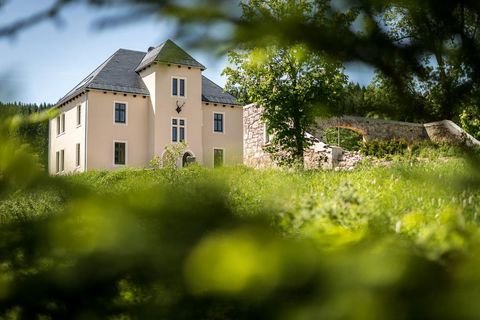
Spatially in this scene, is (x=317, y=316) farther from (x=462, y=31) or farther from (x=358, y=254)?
(x=462, y=31)

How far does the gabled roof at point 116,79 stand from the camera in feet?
86.0

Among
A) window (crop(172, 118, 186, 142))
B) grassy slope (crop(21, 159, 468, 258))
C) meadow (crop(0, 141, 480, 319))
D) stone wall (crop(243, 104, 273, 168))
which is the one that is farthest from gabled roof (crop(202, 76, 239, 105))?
meadow (crop(0, 141, 480, 319))

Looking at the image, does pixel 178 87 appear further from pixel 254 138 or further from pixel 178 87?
pixel 254 138

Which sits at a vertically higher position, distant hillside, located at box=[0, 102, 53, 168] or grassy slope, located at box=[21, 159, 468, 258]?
distant hillside, located at box=[0, 102, 53, 168]

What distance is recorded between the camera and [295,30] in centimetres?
100

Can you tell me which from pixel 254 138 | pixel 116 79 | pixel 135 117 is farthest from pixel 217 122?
pixel 254 138

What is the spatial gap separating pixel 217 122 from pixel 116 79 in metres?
6.09

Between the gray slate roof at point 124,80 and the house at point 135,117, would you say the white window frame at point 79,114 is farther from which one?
the gray slate roof at point 124,80

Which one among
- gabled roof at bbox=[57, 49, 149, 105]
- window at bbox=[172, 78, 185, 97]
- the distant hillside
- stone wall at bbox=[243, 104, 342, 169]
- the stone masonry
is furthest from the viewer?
window at bbox=[172, 78, 185, 97]

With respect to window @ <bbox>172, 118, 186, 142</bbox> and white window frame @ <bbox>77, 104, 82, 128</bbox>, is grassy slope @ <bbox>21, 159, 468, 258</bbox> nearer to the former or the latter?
window @ <bbox>172, 118, 186, 142</bbox>

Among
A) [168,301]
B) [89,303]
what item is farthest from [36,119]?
[168,301]

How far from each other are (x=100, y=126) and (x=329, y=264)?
87.3 ft

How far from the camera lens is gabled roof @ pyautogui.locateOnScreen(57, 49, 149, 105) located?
26.2 m

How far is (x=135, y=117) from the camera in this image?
1074 inches
